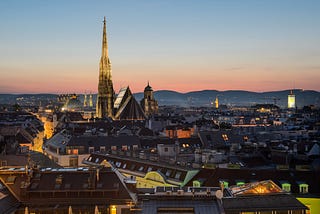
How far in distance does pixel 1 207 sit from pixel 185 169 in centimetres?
2322

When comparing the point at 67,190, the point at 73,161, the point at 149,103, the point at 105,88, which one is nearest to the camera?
the point at 67,190

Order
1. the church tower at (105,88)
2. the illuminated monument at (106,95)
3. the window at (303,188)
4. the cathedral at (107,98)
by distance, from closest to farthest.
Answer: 1. the window at (303,188)
2. the cathedral at (107,98)
3. the illuminated monument at (106,95)
4. the church tower at (105,88)

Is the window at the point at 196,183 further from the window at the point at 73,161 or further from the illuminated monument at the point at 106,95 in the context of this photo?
the illuminated monument at the point at 106,95

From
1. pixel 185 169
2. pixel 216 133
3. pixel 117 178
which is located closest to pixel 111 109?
pixel 216 133

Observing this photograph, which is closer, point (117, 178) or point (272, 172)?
point (117, 178)

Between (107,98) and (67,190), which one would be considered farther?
(107,98)

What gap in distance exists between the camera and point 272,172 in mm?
48250

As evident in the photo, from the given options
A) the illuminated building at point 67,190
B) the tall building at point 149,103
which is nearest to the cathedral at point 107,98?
the tall building at point 149,103

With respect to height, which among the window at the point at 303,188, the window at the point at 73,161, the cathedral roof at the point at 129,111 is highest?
the cathedral roof at the point at 129,111

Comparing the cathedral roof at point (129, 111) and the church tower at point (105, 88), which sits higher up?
the church tower at point (105, 88)

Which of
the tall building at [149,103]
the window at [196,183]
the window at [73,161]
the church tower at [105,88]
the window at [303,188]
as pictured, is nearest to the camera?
the window at [303,188]

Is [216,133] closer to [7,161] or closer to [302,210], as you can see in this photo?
[7,161]

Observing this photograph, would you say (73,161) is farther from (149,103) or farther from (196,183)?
(149,103)

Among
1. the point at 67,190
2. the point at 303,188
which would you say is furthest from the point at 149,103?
the point at 67,190
